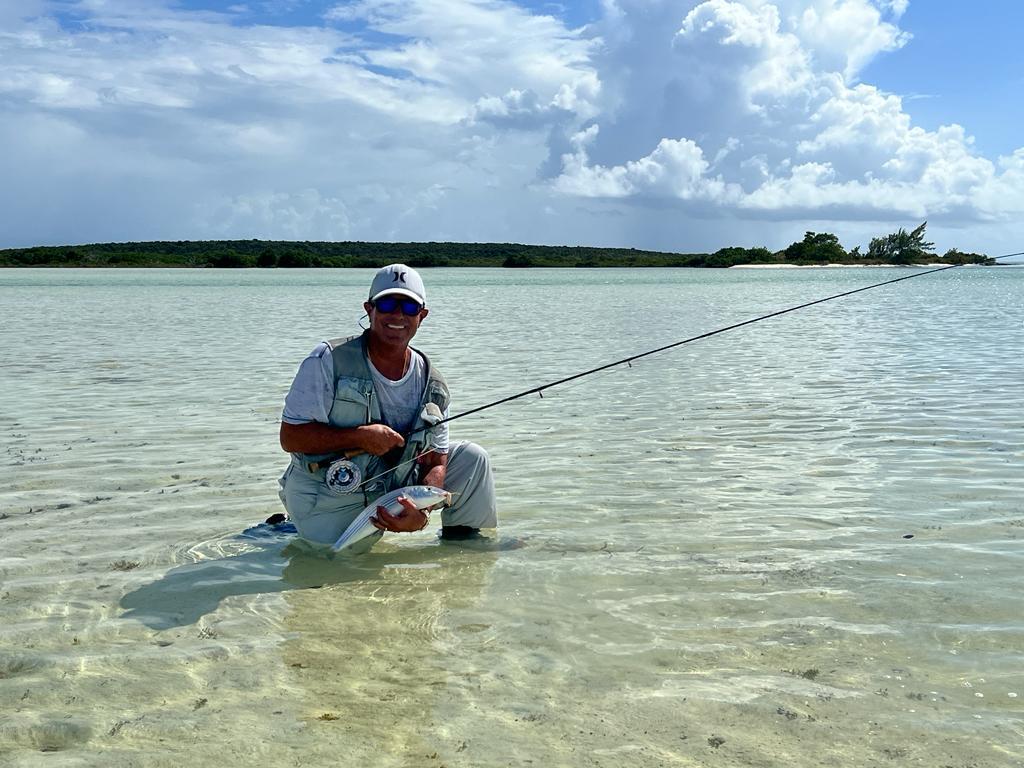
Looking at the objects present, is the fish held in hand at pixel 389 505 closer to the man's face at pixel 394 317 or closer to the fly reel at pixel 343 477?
the fly reel at pixel 343 477

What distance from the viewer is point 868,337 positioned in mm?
17719

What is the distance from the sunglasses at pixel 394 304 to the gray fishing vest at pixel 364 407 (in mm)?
265

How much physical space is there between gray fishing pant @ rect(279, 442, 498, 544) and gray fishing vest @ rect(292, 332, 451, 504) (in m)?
0.09

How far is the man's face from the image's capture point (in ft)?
15.5

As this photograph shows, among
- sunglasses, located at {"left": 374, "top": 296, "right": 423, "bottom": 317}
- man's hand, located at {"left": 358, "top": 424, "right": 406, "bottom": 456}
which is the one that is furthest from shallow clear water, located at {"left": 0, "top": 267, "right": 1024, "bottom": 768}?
sunglasses, located at {"left": 374, "top": 296, "right": 423, "bottom": 317}

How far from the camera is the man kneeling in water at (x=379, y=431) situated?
4.75 m

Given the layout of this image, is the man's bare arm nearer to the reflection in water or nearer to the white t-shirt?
the white t-shirt

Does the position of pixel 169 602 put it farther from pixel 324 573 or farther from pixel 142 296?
pixel 142 296

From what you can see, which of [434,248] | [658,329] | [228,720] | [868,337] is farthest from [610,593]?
[434,248]

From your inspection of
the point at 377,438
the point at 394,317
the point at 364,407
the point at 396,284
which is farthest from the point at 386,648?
the point at 396,284

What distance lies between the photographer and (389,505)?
4758 mm

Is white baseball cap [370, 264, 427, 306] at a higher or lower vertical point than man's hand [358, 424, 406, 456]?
higher

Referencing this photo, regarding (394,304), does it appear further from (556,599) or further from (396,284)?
(556,599)

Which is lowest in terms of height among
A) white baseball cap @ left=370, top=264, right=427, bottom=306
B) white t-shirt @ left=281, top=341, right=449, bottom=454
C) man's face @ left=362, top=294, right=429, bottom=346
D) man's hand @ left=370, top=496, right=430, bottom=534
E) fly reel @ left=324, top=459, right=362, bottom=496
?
man's hand @ left=370, top=496, right=430, bottom=534
